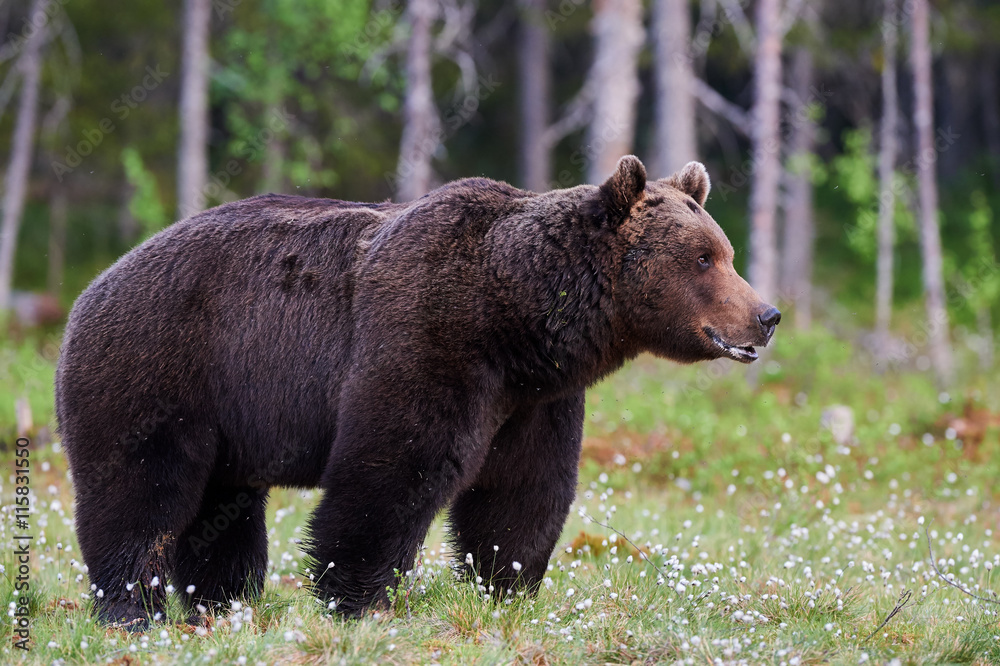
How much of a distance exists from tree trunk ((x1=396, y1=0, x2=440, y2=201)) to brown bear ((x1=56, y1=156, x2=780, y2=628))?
9989 mm

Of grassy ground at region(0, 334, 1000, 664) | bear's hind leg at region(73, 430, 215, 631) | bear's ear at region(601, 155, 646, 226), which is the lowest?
grassy ground at region(0, 334, 1000, 664)

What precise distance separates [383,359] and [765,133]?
10.9m

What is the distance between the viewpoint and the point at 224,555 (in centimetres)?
573

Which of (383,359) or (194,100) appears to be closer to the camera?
(383,359)

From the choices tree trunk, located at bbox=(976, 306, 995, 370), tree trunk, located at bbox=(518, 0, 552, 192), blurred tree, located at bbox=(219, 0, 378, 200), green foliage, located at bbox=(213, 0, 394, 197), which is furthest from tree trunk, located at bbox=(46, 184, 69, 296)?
tree trunk, located at bbox=(976, 306, 995, 370)

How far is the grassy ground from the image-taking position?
442 centimetres

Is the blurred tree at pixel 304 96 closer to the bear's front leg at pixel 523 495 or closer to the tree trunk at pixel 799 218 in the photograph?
the tree trunk at pixel 799 218

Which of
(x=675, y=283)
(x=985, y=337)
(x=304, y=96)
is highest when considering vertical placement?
(x=304, y=96)

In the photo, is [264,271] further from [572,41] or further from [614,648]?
[572,41]

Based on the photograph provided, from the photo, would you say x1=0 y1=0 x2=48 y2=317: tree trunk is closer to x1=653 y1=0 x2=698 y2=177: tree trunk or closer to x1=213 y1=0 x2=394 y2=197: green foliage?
x1=213 y1=0 x2=394 y2=197: green foliage

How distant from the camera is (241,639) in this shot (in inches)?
171

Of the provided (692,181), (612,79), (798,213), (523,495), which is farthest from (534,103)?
(523,495)

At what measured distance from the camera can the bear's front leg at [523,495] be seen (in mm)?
5125

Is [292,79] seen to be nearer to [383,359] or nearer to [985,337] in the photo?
[985,337]
